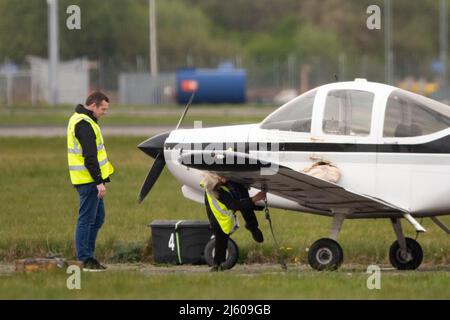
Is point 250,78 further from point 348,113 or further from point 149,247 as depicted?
point 348,113

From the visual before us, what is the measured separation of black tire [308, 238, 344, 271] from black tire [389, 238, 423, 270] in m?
1.01

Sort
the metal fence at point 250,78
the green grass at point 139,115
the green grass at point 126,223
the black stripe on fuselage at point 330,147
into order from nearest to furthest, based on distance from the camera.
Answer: the black stripe on fuselage at point 330,147
the green grass at point 126,223
the green grass at point 139,115
the metal fence at point 250,78

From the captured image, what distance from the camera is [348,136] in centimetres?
1228

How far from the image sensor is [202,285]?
34.6 ft

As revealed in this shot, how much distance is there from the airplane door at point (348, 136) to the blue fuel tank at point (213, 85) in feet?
127

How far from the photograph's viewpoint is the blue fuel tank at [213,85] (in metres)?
51.7

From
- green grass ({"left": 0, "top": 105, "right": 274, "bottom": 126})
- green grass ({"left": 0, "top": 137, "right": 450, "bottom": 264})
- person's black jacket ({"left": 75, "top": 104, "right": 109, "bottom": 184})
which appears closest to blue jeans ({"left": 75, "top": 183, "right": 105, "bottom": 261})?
person's black jacket ({"left": 75, "top": 104, "right": 109, "bottom": 184})

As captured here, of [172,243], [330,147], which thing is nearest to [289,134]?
[330,147]

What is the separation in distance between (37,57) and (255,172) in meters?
35.6

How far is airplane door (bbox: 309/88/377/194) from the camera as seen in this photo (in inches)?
483

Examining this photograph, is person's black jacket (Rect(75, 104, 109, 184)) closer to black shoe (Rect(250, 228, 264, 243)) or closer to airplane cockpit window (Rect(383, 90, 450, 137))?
black shoe (Rect(250, 228, 264, 243))

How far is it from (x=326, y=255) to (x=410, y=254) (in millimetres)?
1226

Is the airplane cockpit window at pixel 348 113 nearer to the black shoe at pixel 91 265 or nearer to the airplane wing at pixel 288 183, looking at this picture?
the airplane wing at pixel 288 183

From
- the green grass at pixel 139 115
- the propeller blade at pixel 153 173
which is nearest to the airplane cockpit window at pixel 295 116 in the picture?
the propeller blade at pixel 153 173
